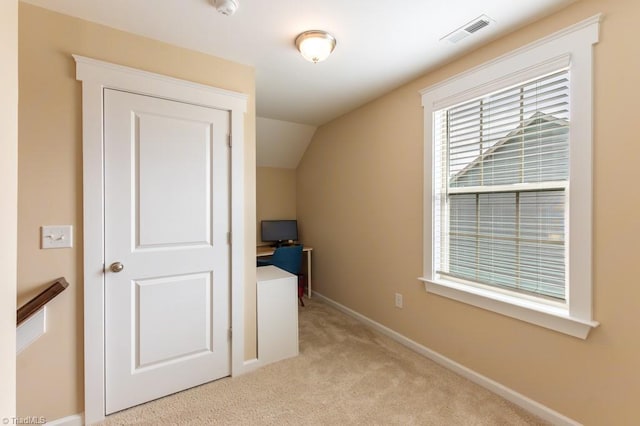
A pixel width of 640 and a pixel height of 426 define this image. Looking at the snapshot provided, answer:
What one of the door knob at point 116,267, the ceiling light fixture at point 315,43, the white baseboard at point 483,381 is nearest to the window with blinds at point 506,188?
the white baseboard at point 483,381

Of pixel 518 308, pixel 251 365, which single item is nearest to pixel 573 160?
pixel 518 308

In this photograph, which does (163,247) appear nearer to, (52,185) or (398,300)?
(52,185)

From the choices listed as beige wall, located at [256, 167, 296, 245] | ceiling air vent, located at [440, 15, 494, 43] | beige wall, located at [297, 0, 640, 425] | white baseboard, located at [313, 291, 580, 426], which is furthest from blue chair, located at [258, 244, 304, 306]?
ceiling air vent, located at [440, 15, 494, 43]

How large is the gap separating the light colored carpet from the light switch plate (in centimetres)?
112

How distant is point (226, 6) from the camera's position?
157 centimetres

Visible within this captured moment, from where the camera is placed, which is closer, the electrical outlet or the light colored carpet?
the light colored carpet

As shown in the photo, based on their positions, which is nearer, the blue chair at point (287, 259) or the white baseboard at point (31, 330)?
the white baseboard at point (31, 330)

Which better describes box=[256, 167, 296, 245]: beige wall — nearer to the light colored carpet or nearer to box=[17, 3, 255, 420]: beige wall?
the light colored carpet

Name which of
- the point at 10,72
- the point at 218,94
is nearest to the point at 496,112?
the point at 218,94

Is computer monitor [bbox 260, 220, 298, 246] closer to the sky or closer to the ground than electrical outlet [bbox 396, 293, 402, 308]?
closer to the sky

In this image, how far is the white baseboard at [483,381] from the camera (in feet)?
5.53

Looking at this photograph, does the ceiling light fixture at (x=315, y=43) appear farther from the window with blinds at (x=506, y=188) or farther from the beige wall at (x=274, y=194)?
the beige wall at (x=274, y=194)

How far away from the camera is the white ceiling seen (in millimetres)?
1626

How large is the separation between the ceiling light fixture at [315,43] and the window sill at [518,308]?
1.96 meters
